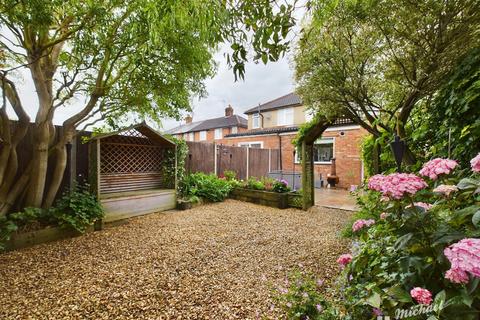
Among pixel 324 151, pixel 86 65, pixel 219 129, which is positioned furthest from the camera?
pixel 219 129

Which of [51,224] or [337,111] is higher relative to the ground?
[337,111]

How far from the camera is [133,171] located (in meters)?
5.84

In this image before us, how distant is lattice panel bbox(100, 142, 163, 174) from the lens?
5246 mm

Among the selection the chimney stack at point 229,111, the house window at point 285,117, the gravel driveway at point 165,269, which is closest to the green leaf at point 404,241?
the gravel driveway at point 165,269

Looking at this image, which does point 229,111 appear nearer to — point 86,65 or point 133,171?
point 133,171

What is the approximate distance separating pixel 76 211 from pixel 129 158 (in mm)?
1950

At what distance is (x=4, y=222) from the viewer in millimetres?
3254

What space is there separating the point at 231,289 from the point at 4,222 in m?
3.54

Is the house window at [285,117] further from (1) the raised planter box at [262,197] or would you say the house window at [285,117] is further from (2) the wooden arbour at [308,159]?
(2) the wooden arbour at [308,159]

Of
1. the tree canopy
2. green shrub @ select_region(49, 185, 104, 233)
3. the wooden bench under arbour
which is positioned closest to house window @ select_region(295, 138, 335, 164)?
the wooden bench under arbour

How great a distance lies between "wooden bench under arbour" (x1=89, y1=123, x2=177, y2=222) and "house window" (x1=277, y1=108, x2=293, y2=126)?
1073 centimetres

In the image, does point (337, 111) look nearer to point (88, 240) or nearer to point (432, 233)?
point (432, 233)

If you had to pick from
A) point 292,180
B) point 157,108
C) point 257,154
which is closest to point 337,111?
point 157,108

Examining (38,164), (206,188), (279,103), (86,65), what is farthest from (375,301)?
(279,103)
